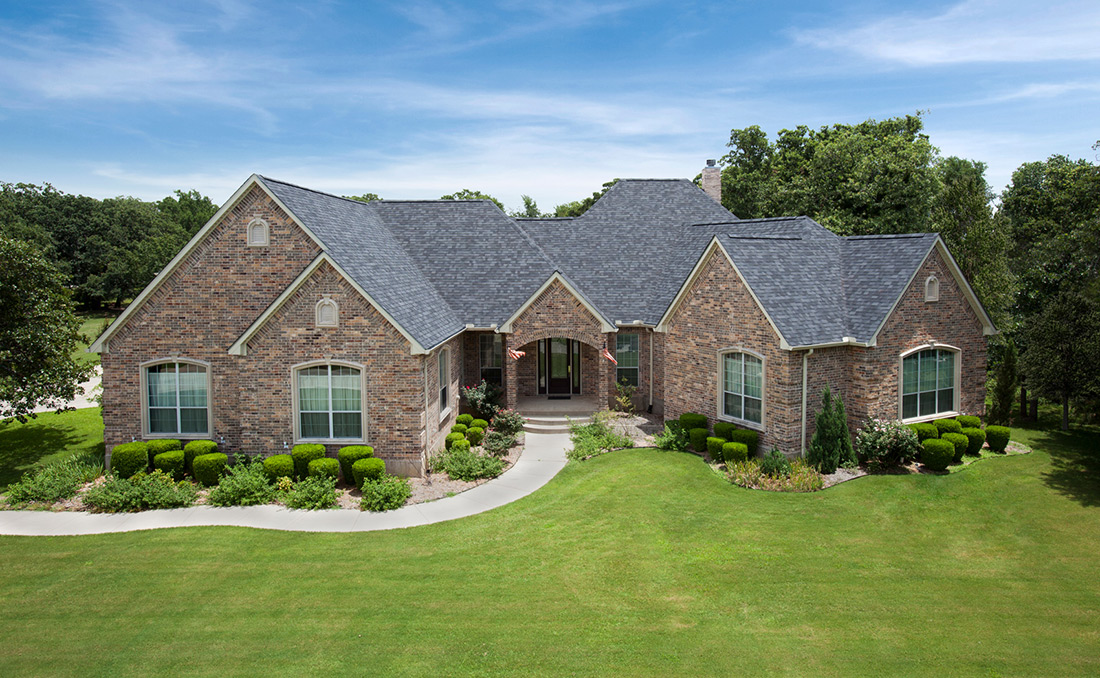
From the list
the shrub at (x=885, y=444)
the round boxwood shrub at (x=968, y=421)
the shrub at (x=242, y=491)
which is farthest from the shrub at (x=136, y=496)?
the round boxwood shrub at (x=968, y=421)

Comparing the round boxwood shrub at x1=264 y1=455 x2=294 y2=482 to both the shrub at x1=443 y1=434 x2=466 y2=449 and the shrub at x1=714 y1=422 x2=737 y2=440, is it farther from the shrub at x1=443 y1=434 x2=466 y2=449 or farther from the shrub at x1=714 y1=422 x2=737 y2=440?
the shrub at x1=714 y1=422 x2=737 y2=440

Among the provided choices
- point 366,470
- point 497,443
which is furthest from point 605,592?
point 497,443

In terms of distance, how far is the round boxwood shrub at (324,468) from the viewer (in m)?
16.8

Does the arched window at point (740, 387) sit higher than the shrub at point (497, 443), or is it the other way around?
the arched window at point (740, 387)

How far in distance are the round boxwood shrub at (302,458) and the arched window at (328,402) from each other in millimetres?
699

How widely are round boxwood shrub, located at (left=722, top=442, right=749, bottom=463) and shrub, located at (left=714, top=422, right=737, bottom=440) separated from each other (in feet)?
2.35

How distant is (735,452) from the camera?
18328 mm

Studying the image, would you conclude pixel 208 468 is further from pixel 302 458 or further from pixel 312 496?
pixel 312 496

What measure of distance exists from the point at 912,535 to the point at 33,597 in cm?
1746

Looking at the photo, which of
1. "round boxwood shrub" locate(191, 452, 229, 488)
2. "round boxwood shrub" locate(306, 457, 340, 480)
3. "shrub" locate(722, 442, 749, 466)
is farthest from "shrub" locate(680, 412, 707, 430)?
"round boxwood shrub" locate(191, 452, 229, 488)

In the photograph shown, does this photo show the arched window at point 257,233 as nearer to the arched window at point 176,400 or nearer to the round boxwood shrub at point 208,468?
the arched window at point 176,400

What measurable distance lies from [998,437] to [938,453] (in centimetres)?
359

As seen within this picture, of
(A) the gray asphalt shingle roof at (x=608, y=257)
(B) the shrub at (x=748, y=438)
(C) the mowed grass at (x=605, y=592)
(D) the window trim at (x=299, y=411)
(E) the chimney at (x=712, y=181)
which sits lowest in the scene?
(C) the mowed grass at (x=605, y=592)

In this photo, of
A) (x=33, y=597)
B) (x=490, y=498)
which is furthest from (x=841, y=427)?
(x=33, y=597)
